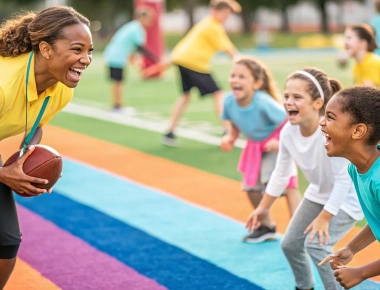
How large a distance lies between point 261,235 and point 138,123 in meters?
6.95

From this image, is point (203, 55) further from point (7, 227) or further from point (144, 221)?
point (7, 227)

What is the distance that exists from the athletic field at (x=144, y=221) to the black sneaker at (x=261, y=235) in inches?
2.5

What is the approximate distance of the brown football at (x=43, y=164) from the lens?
405 cm

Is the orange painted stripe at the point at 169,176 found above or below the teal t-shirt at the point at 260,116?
below

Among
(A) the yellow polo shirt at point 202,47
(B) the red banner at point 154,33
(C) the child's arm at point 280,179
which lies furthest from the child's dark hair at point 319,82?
(B) the red banner at point 154,33

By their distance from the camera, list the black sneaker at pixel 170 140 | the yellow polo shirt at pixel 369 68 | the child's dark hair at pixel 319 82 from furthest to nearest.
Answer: the black sneaker at pixel 170 140, the yellow polo shirt at pixel 369 68, the child's dark hair at pixel 319 82

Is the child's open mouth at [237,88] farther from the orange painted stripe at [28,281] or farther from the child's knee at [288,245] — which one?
the orange painted stripe at [28,281]

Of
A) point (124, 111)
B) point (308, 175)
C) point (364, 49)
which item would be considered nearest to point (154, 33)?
point (124, 111)

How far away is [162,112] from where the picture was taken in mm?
13828

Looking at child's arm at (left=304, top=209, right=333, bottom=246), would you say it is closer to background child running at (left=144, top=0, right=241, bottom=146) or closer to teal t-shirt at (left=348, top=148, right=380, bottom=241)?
teal t-shirt at (left=348, top=148, right=380, bottom=241)

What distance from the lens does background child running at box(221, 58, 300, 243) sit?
5.90 m

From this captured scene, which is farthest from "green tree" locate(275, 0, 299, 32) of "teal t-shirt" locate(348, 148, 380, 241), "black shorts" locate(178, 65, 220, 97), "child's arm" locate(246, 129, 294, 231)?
"teal t-shirt" locate(348, 148, 380, 241)

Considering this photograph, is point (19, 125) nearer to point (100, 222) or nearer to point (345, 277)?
point (345, 277)

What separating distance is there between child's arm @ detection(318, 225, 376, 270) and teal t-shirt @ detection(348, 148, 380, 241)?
15cm
